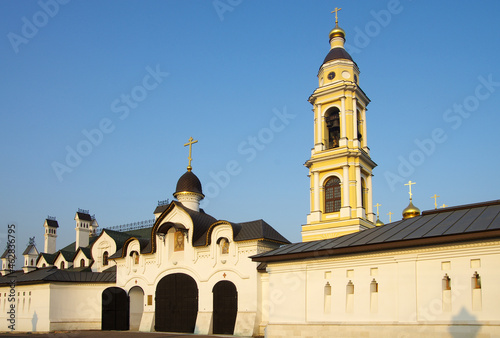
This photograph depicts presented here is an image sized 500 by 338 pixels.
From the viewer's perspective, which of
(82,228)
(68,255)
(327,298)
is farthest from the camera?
(82,228)

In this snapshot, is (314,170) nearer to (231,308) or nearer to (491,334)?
(231,308)

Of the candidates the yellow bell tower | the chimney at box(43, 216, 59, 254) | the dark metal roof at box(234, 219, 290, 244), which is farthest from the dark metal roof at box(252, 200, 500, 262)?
the chimney at box(43, 216, 59, 254)

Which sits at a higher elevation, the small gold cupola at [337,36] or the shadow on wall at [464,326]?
the small gold cupola at [337,36]

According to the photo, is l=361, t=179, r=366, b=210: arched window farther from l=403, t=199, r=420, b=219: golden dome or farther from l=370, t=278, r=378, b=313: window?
l=370, t=278, r=378, b=313: window

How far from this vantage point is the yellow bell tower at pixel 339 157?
27.6m

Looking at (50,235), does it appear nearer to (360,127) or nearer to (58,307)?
(58,307)

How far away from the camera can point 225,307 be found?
1006 inches

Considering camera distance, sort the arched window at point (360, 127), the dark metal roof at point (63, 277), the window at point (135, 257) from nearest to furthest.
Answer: the arched window at point (360, 127) < the window at point (135, 257) < the dark metal roof at point (63, 277)

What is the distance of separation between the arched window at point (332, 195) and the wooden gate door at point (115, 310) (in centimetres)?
1355

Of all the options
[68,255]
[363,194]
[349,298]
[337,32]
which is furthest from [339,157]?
[68,255]

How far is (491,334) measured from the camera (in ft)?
46.6

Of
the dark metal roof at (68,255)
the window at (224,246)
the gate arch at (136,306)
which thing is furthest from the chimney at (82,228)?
the window at (224,246)

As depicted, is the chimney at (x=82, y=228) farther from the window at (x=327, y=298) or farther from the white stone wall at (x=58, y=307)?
the window at (x=327, y=298)

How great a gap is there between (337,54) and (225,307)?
16.7 metres
